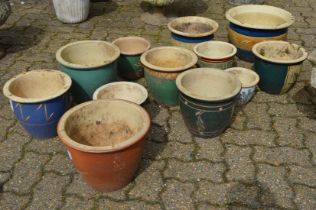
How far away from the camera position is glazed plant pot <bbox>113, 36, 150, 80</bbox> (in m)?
3.53

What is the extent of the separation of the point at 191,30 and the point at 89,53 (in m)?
1.19

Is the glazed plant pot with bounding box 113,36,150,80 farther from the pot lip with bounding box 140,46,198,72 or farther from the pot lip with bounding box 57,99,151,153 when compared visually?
the pot lip with bounding box 57,99,151,153

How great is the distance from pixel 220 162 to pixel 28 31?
316cm

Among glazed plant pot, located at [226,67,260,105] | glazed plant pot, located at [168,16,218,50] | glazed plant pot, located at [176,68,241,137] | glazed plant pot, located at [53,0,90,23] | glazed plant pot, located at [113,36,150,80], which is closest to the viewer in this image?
glazed plant pot, located at [176,68,241,137]

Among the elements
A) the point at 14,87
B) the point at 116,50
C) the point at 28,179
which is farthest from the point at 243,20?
the point at 28,179

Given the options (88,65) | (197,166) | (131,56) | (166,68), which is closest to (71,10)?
(131,56)

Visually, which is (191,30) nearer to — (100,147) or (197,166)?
(197,166)

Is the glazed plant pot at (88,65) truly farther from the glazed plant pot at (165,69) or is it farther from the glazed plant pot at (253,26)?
the glazed plant pot at (253,26)

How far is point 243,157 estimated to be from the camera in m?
2.86

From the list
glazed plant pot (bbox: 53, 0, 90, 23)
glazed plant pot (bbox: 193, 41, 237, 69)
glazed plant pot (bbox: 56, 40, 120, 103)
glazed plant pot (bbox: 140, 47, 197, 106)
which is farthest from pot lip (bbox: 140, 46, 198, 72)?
glazed plant pot (bbox: 53, 0, 90, 23)

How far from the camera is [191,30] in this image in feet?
13.2

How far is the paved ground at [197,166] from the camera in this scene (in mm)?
2512

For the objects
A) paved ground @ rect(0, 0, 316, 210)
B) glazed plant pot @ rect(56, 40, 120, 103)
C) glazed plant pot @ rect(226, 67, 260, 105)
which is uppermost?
glazed plant pot @ rect(56, 40, 120, 103)

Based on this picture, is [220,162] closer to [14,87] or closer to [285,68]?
[285,68]
